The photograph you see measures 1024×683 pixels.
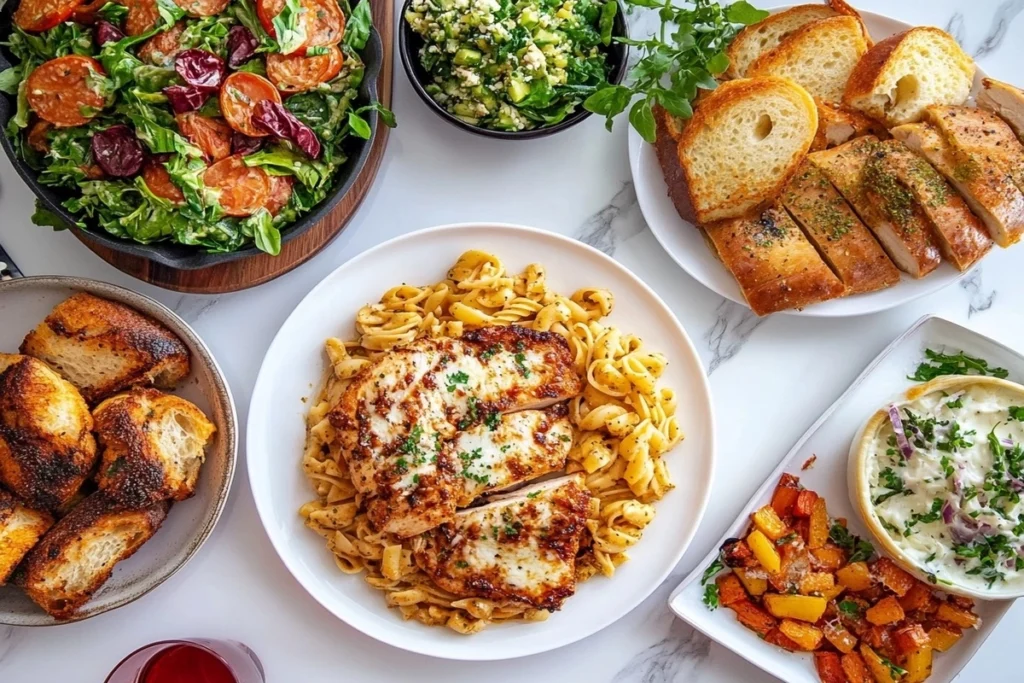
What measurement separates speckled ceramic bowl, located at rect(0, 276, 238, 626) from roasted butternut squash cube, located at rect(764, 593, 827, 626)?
2.34 meters

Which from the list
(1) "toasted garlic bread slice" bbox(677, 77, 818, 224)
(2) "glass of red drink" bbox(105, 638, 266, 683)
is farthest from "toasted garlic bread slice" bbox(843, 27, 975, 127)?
(2) "glass of red drink" bbox(105, 638, 266, 683)

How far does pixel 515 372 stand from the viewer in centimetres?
337

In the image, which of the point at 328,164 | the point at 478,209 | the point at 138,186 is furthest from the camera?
the point at 478,209

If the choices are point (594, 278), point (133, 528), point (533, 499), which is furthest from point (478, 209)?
point (133, 528)

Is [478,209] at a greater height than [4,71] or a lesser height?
lesser

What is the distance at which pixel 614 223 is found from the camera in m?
3.76

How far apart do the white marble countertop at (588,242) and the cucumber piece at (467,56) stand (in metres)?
0.48

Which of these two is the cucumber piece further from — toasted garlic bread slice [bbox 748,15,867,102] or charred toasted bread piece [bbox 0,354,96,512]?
charred toasted bread piece [bbox 0,354,96,512]

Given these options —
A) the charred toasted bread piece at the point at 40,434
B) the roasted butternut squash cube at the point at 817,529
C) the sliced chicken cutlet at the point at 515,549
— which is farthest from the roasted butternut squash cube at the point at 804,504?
the charred toasted bread piece at the point at 40,434

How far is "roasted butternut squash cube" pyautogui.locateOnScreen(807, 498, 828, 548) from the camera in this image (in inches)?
144

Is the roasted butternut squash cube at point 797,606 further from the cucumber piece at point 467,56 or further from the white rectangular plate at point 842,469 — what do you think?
the cucumber piece at point 467,56

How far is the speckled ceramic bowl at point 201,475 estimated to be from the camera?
10.8ft

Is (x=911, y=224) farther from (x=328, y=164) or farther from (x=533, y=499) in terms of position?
(x=328, y=164)

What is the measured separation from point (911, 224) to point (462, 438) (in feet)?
6.67
